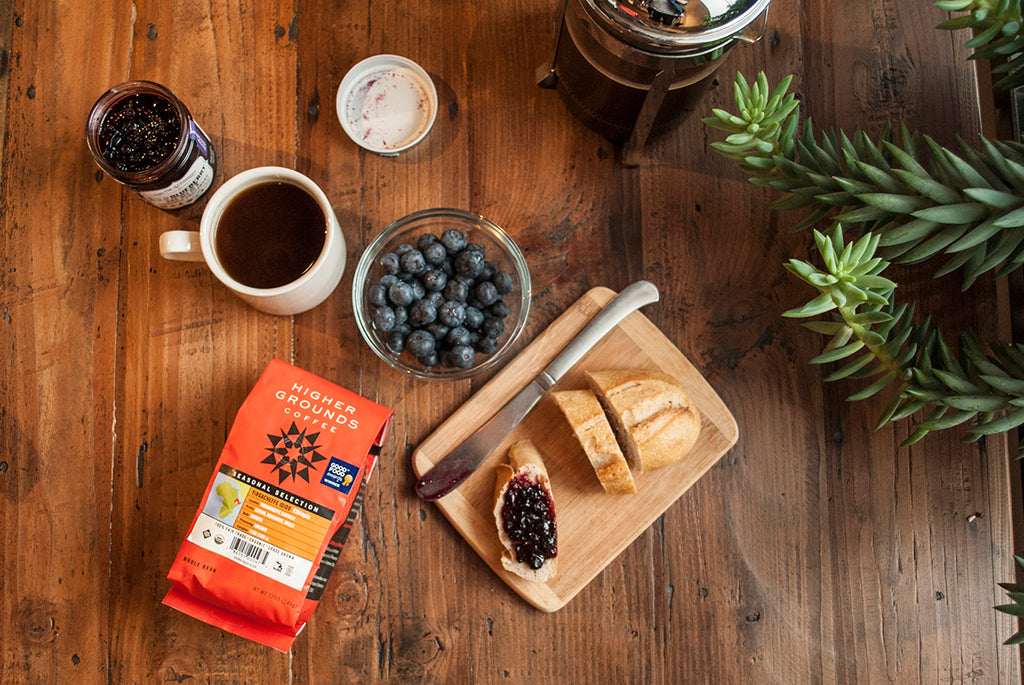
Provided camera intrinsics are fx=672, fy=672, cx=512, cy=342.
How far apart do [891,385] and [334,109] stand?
4.02 feet

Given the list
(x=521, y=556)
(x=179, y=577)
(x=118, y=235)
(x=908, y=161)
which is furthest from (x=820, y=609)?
(x=118, y=235)

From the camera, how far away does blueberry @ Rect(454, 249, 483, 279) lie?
48.4 inches

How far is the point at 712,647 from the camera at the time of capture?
50.9 inches

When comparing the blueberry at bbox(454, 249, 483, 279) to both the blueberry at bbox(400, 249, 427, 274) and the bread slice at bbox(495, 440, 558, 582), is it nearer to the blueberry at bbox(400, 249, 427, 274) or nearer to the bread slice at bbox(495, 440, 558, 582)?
the blueberry at bbox(400, 249, 427, 274)

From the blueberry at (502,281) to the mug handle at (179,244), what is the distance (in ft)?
1.67

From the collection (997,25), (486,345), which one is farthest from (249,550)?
(997,25)

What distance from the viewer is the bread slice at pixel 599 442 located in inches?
47.8

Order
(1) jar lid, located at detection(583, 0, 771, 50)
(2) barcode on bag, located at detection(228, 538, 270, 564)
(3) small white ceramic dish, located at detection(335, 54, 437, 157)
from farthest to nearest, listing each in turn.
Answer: (3) small white ceramic dish, located at detection(335, 54, 437, 157)
(2) barcode on bag, located at detection(228, 538, 270, 564)
(1) jar lid, located at detection(583, 0, 771, 50)

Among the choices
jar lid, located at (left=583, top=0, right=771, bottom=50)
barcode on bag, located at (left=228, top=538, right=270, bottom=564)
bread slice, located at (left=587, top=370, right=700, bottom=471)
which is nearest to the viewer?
jar lid, located at (left=583, top=0, right=771, bottom=50)

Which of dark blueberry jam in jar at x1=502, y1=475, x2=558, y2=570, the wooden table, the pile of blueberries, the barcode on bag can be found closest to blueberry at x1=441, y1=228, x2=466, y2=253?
the pile of blueberries

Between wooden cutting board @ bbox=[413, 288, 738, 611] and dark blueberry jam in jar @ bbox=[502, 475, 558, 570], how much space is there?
6 cm

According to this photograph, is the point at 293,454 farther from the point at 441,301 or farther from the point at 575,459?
the point at 575,459

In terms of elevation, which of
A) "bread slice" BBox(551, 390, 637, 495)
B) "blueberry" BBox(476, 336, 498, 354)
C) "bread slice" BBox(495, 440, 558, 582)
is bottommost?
"bread slice" BBox(495, 440, 558, 582)

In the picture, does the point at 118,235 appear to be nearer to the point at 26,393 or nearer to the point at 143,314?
the point at 143,314
